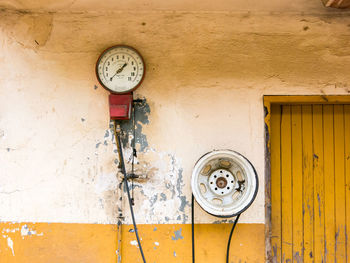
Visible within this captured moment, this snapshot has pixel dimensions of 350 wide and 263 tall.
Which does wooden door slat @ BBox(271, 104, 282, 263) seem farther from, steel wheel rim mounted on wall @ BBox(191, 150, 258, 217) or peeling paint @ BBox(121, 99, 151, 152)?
peeling paint @ BBox(121, 99, 151, 152)

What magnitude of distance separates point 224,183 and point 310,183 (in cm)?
69

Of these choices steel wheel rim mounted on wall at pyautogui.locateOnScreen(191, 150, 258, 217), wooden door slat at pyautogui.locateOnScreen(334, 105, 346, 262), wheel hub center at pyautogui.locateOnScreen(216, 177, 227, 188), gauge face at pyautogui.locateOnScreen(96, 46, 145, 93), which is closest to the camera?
steel wheel rim mounted on wall at pyautogui.locateOnScreen(191, 150, 258, 217)

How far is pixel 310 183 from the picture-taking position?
6.90 feet

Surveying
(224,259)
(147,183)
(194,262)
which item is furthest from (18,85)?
(224,259)

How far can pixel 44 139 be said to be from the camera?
203cm

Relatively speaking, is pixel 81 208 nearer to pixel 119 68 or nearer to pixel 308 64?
pixel 119 68

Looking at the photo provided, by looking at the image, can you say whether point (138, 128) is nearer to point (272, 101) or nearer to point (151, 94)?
point (151, 94)

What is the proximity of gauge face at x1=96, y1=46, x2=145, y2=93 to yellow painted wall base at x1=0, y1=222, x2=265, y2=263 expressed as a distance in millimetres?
938

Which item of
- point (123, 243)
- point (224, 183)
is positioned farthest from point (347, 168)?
point (123, 243)

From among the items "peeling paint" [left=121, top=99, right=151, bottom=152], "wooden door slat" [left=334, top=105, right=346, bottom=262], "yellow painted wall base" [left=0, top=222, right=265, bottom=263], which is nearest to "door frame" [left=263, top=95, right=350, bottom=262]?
"wooden door slat" [left=334, top=105, right=346, bottom=262]

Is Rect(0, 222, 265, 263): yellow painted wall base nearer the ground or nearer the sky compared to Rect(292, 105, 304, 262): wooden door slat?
nearer the ground

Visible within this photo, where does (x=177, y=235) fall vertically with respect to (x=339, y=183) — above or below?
below

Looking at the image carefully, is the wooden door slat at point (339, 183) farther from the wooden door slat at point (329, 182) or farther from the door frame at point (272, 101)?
the door frame at point (272, 101)

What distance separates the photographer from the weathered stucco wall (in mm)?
1999
